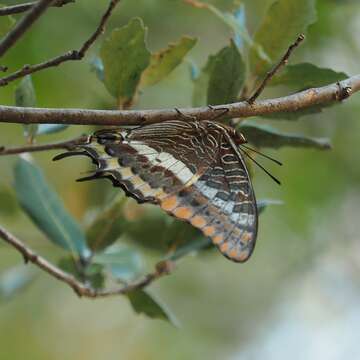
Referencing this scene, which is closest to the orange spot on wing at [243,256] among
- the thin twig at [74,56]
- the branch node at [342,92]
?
the branch node at [342,92]

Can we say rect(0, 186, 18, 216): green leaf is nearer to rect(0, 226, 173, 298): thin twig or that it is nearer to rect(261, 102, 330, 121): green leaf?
rect(0, 226, 173, 298): thin twig

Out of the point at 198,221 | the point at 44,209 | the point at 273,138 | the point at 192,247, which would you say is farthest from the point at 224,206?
the point at 44,209

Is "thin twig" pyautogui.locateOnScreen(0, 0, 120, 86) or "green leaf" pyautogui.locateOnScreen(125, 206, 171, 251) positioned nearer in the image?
"thin twig" pyautogui.locateOnScreen(0, 0, 120, 86)

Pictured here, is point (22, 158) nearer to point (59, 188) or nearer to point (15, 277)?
point (15, 277)

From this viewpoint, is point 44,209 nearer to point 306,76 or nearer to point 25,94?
point 25,94

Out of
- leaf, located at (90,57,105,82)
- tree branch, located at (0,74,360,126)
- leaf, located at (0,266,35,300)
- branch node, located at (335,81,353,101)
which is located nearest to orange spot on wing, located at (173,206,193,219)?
tree branch, located at (0,74,360,126)
